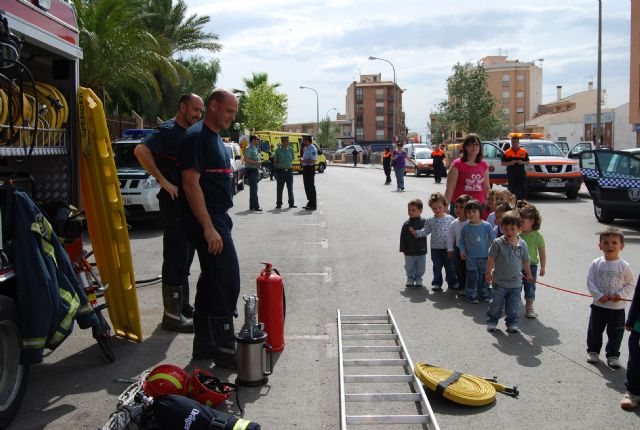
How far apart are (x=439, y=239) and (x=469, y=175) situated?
0.95 meters

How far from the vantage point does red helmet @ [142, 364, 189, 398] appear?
3.99 metres

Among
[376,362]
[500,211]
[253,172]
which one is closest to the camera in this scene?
[376,362]

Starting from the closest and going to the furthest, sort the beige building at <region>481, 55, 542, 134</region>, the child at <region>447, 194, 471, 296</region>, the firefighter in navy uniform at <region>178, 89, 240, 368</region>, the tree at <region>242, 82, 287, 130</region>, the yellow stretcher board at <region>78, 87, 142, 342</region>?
1. the firefighter in navy uniform at <region>178, 89, 240, 368</region>
2. the yellow stretcher board at <region>78, 87, 142, 342</region>
3. the child at <region>447, 194, 471, 296</region>
4. the tree at <region>242, 82, 287, 130</region>
5. the beige building at <region>481, 55, 542, 134</region>

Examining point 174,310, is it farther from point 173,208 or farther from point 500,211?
point 500,211

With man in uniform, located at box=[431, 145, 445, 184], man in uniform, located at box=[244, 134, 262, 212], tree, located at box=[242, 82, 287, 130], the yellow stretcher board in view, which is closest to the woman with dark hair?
the yellow stretcher board

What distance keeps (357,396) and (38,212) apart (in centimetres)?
244

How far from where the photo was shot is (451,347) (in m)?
5.71

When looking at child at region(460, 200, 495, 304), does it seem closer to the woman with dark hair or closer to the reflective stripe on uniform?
the woman with dark hair

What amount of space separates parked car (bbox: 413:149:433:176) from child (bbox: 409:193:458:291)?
82.1 feet

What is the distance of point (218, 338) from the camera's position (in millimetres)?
5133

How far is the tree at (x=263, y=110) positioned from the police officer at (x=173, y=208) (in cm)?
5782

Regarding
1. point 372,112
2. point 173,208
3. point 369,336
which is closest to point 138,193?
point 173,208

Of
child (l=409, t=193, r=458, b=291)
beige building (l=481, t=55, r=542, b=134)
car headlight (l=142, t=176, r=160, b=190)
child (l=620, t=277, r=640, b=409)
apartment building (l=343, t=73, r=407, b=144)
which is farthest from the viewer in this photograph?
apartment building (l=343, t=73, r=407, b=144)

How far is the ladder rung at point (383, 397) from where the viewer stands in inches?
169
